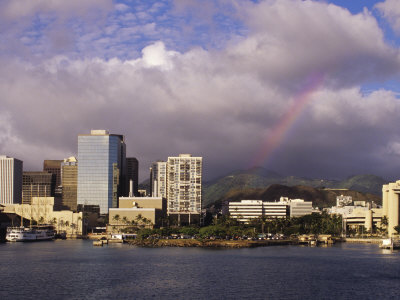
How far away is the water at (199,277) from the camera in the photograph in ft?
314

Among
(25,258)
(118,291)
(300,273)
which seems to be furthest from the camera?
(25,258)

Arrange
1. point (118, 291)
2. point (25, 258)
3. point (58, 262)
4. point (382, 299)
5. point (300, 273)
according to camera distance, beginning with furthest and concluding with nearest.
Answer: point (25, 258) → point (58, 262) → point (300, 273) → point (118, 291) → point (382, 299)

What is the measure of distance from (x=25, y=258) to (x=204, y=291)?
76.5 m

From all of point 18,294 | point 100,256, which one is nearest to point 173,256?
point 100,256

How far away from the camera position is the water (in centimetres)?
9569

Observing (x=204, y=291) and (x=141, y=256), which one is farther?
(x=141, y=256)

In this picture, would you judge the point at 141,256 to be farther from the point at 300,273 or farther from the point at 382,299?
the point at 382,299

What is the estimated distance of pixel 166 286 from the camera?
339 feet

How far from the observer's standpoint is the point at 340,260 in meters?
154

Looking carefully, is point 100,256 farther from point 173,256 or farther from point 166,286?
point 166,286

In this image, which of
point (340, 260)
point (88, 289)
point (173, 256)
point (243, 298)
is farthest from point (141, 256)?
point (243, 298)

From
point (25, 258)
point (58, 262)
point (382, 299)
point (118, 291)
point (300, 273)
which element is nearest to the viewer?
point (382, 299)

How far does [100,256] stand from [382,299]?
94.4 metres

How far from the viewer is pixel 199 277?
116 m
